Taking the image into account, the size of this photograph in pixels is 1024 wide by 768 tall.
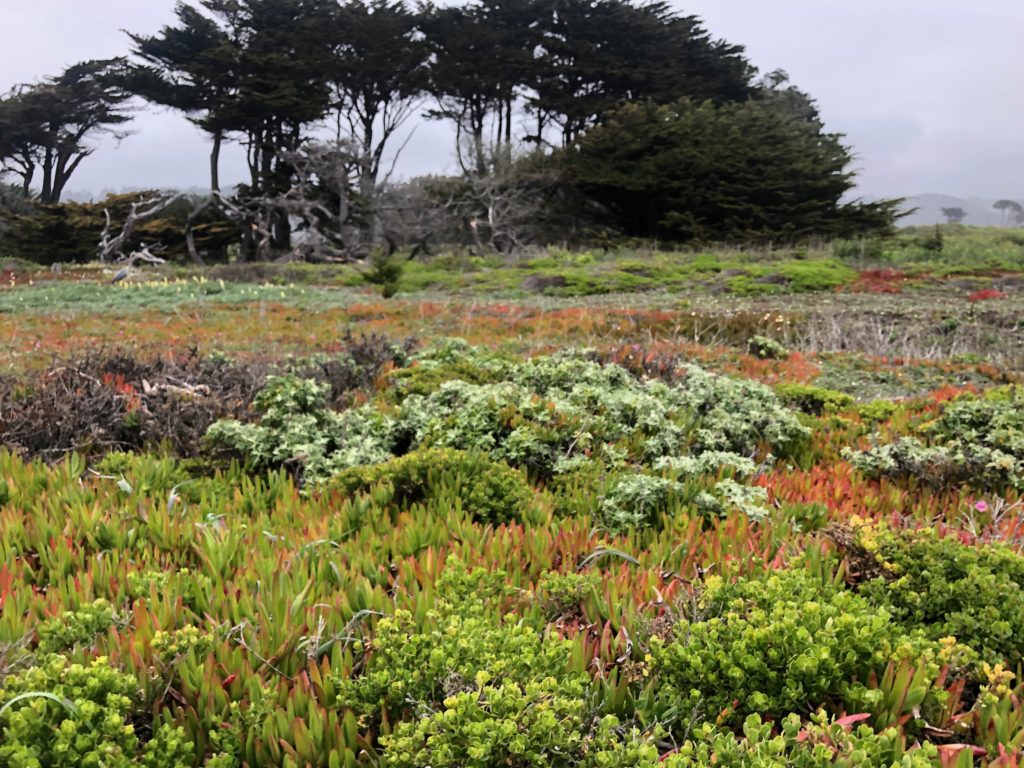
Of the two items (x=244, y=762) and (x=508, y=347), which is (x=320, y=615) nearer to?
(x=244, y=762)

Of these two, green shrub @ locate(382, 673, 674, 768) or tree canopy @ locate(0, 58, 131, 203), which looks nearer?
green shrub @ locate(382, 673, 674, 768)

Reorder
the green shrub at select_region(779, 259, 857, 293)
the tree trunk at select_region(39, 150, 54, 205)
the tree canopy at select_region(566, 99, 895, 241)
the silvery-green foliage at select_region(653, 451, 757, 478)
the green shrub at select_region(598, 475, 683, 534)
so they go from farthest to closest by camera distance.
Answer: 1. the tree trunk at select_region(39, 150, 54, 205)
2. the tree canopy at select_region(566, 99, 895, 241)
3. the green shrub at select_region(779, 259, 857, 293)
4. the silvery-green foliage at select_region(653, 451, 757, 478)
5. the green shrub at select_region(598, 475, 683, 534)

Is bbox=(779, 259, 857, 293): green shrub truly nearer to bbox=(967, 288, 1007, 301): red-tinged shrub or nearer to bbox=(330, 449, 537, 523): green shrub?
bbox=(967, 288, 1007, 301): red-tinged shrub

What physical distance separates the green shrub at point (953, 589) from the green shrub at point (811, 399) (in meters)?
3.60

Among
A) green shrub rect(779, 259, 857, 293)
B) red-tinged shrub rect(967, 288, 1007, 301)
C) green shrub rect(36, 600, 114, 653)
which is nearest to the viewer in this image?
green shrub rect(36, 600, 114, 653)

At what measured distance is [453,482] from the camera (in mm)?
3256

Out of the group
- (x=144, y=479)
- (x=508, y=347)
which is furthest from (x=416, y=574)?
(x=508, y=347)

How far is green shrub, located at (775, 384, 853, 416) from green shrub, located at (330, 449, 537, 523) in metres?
3.54

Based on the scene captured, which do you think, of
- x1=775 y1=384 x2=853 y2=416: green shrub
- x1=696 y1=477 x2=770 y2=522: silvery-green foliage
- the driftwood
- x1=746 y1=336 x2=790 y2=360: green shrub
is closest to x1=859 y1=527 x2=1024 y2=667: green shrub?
x1=696 y1=477 x2=770 y2=522: silvery-green foliage

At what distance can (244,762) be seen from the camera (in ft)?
5.04

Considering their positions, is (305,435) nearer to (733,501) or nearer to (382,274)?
(733,501)

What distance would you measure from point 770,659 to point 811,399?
4.76 meters

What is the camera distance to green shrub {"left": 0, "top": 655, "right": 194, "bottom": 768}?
4.38 feet

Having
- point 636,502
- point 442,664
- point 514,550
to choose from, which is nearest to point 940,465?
point 636,502
